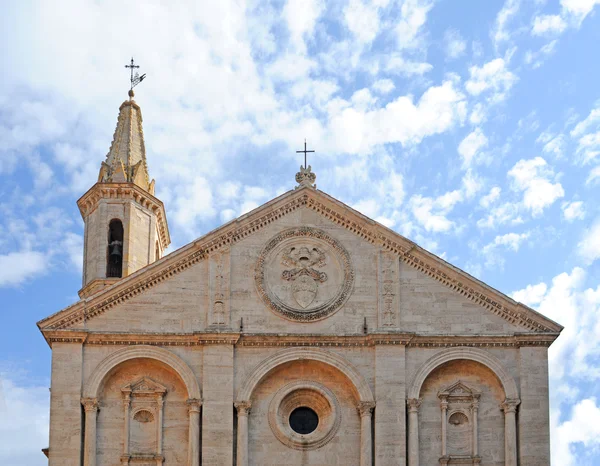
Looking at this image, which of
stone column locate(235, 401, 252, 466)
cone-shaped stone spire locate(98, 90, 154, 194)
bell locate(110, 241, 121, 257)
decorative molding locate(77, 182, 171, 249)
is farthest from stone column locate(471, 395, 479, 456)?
cone-shaped stone spire locate(98, 90, 154, 194)

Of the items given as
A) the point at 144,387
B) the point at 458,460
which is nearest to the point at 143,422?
the point at 144,387

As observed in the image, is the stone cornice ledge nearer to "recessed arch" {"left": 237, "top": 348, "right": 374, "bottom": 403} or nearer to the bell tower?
"recessed arch" {"left": 237, "top": 348, "right": 374, "bottom": 403}

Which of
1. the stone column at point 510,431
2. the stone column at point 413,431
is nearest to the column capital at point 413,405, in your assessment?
the stone column at point 413,431

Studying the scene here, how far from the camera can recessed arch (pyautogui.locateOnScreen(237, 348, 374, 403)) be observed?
30.7 metres

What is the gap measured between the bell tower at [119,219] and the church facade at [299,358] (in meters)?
6.20

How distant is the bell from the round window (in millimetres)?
8853

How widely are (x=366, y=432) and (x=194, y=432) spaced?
3.89m

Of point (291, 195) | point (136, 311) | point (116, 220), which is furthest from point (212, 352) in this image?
point (116, 220)

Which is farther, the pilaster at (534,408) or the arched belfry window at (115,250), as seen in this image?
the arched belfry window at (115,250)

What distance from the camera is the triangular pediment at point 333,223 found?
102 feet

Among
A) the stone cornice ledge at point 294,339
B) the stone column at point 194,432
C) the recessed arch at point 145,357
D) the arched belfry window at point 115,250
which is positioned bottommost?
the stone column at point 194,432

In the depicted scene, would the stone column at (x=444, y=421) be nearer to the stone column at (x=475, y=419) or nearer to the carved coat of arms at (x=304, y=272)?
the stone column at (x=475, y=419)

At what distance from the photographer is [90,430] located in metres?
30.2

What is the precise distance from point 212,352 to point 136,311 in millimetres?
2061
